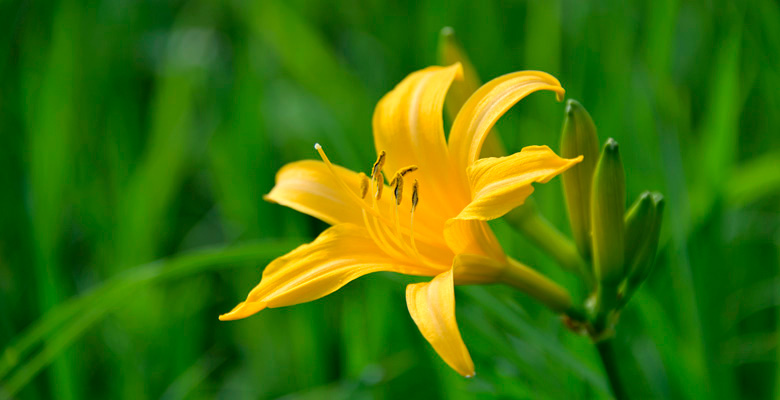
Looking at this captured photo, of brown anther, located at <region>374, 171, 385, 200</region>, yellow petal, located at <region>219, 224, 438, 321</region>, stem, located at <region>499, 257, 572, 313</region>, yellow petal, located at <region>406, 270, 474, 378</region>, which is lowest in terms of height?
stem, located at <region>499, 257, 572, 313</region>

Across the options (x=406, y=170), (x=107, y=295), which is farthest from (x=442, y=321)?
(x=107, y=295)

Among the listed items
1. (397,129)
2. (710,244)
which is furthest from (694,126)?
(397,129)

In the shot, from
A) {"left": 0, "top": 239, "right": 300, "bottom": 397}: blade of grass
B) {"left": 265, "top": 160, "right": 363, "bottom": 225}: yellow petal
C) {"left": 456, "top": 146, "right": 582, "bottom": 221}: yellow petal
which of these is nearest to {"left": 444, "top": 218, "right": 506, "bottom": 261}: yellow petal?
{"left": 456, "top": 146, "right": 582, "bottom": 221}: yellow petal

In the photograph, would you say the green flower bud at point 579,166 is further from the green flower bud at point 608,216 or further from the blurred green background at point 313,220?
the blurred green background at point 313,220

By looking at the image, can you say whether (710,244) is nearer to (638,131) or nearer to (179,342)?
(638,131)

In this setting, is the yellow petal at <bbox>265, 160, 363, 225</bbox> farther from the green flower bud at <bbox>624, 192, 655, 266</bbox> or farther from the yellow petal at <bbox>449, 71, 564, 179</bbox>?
the green flower bud at <bbox>624, 192, 655, 266</bbox>

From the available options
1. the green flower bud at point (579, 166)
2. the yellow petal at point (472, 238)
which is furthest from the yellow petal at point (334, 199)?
the green flower bud at point (579, 166)
